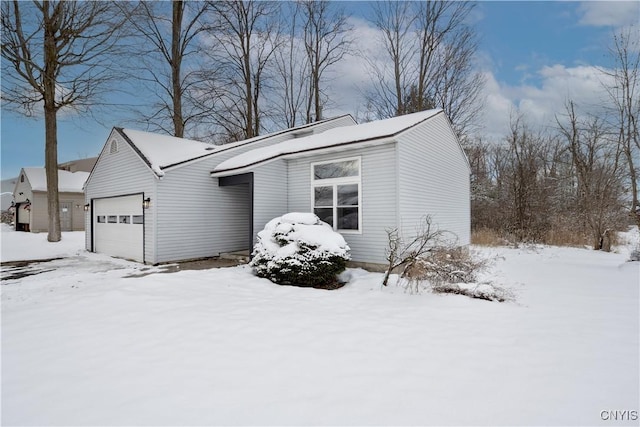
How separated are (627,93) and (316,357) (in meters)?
16.6

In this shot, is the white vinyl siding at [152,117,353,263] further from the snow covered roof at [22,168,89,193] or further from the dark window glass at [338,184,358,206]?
the snow covered roof at [22,168,89,193]

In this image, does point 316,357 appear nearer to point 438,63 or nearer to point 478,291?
point 478,291

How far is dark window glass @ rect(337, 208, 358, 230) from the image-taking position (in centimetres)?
863

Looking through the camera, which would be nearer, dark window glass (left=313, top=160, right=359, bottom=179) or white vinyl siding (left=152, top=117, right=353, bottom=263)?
dark window glass (left=313, top=160, right=359, bottom=179)

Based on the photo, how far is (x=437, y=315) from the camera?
478 cm

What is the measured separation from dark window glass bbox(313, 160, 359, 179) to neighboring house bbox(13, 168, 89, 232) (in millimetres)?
21192

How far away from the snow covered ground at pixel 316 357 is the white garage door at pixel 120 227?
4182 mm

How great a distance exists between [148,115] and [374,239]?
16.5 metres

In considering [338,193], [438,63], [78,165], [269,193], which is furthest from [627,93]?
[78,165]

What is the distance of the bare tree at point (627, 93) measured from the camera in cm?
1231

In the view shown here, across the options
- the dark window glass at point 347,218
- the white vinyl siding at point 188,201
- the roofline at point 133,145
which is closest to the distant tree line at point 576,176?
the dark window glass at point 347,218

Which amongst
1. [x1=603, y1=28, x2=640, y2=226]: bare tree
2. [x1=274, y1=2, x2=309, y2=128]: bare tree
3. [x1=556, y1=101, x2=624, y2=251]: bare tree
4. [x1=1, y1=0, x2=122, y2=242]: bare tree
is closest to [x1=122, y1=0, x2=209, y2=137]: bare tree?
[x1=1, y1=0, x2=122, y2=242]: bare tree

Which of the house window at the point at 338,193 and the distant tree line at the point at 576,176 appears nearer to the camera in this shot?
the house window at the point at 338,193

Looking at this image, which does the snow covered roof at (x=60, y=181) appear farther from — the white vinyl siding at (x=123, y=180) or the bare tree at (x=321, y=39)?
the bare tree at (x=321, y=39)
